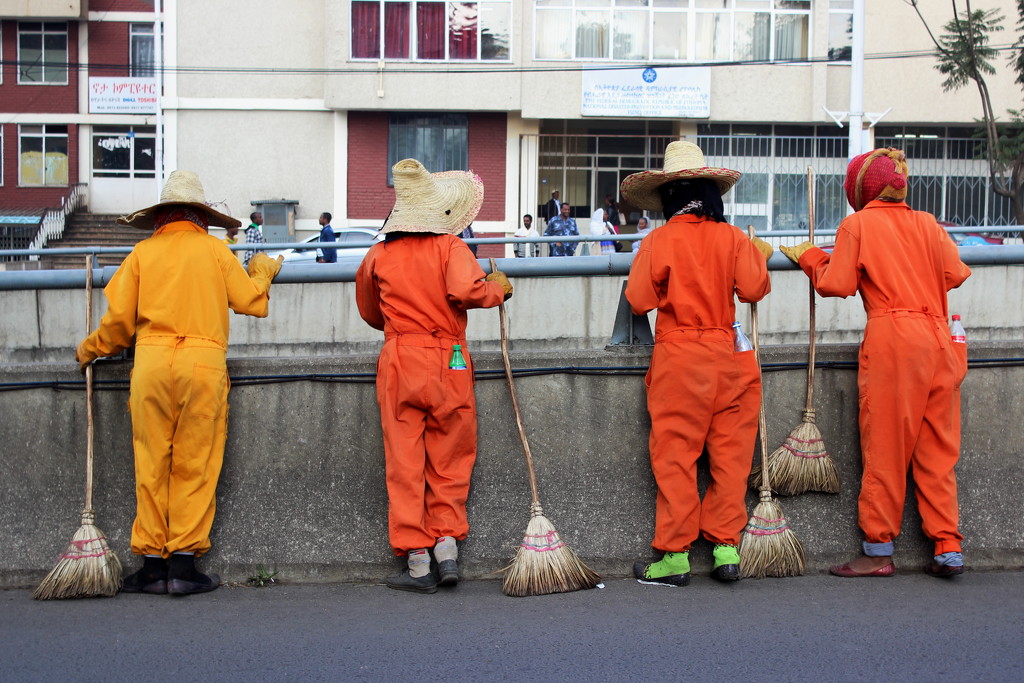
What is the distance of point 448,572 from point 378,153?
2231 centimetres

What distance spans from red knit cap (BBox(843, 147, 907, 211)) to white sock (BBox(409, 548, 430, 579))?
2622mm

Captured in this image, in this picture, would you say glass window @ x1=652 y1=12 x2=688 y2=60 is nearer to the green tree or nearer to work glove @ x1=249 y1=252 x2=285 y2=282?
the green tree

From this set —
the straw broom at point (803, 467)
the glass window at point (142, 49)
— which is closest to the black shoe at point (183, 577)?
the straw broom at point (803, 467)

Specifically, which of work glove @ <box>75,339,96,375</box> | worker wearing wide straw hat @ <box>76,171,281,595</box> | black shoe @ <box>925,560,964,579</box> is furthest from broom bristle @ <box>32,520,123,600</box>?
black shoe @ <box>925,560,964,579</box>

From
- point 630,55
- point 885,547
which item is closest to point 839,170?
point 630,55

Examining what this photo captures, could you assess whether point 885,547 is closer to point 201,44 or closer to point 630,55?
point 630,55

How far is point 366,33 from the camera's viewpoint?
25578 mm

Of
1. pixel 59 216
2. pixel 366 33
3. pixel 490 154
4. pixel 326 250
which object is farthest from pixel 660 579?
pixel 59 216

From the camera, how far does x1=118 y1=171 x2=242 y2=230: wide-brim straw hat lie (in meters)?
5.08

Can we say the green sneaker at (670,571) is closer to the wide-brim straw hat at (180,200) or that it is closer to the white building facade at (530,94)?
the wide-brim straw hat at (180,200)

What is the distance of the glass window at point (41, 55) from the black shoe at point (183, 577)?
3028cm

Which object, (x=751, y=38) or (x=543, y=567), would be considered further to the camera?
(x=751, y=38)

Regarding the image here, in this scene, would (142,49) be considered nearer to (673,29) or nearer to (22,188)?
(22,188)

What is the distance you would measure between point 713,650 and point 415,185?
2.46 metres
